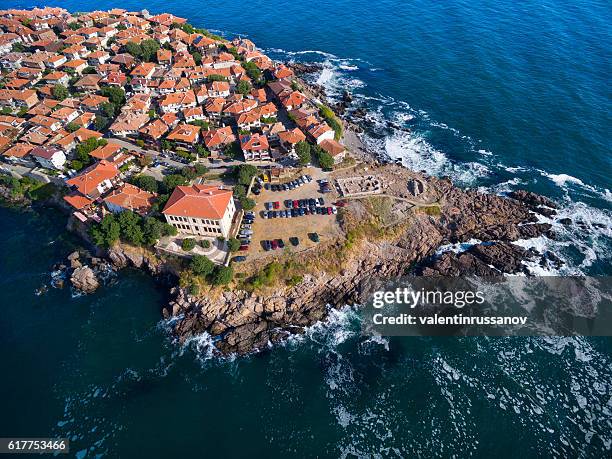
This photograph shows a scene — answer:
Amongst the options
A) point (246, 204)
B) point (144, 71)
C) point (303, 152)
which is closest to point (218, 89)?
point (144, 71)

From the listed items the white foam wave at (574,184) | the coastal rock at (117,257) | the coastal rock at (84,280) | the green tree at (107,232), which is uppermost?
the white foam wave at (574,184)

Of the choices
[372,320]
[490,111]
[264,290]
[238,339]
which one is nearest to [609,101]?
[490,111]

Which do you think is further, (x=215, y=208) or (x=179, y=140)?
(x=179, y=140)

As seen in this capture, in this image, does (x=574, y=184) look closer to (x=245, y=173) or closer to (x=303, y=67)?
(x=245, y=173)

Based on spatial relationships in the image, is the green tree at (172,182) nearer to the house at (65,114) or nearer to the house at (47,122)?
the house at (47,122)

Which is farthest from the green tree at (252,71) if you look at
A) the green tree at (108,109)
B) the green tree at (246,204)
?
the green tree at (246,204)

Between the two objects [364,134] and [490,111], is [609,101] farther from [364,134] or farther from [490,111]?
[364,134]
